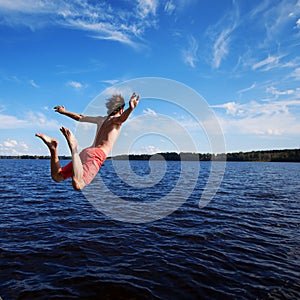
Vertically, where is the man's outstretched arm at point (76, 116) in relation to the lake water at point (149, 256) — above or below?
above

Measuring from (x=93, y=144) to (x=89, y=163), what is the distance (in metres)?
0.86

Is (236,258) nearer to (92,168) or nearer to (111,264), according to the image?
(111,264)

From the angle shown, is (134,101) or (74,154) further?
(134,101)

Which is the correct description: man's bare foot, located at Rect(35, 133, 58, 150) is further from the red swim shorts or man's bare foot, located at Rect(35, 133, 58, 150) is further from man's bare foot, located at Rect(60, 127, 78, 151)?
the red swim shorts

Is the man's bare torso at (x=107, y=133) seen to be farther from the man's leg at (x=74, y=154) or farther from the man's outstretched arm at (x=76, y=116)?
the man's leg at (x=74, y=154)

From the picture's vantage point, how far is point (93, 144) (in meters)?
7.34

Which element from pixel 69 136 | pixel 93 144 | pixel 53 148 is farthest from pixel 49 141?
pixel 93 144

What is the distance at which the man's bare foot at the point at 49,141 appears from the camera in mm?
5995

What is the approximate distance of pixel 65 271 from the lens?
8750 millimetres

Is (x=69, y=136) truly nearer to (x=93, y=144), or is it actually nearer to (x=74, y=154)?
(x=74, y=154)

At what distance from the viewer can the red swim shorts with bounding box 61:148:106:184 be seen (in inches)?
258

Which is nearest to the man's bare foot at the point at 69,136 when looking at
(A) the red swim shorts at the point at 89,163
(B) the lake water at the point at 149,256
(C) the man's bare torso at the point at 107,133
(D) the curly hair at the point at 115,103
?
(A) the red swim shorts at the point at 89,163

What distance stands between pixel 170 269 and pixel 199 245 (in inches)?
115

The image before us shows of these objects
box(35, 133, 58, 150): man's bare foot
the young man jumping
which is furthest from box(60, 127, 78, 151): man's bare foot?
box(35, 133, 58, 150): man's bare foot
